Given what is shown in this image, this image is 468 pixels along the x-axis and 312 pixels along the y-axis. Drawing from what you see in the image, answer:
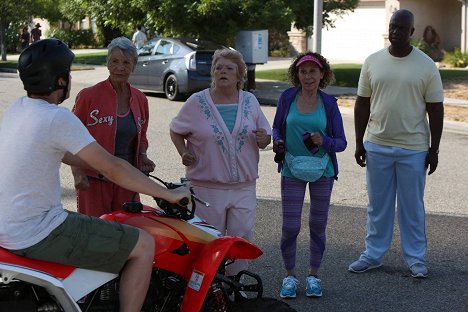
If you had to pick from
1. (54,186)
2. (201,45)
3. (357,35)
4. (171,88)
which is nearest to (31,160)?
(54,186)

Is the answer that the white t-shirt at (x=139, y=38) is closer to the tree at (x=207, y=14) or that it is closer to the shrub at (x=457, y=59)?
the tree at (x=207, y=14)

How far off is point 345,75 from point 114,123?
22192 millimetres

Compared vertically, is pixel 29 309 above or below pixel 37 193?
below

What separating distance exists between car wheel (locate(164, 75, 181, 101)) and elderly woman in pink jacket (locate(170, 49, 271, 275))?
15.0m

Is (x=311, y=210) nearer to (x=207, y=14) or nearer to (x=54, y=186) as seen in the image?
(x=54, y=186)

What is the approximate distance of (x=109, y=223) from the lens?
4.00 metres

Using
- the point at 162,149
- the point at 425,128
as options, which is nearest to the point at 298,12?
the point at 162,149

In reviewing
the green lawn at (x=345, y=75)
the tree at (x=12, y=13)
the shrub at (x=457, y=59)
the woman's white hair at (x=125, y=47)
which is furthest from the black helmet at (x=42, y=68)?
the tree at (x=12, y=13)

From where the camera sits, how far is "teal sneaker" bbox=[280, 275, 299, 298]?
6195 mm

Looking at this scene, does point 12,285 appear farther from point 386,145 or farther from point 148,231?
point 386,145

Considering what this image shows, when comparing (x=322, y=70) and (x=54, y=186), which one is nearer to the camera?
(x=54, y=186)

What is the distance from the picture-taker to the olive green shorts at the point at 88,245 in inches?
149

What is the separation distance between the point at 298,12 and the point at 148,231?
63.3 feet

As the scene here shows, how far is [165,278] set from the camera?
4266 millimetres
